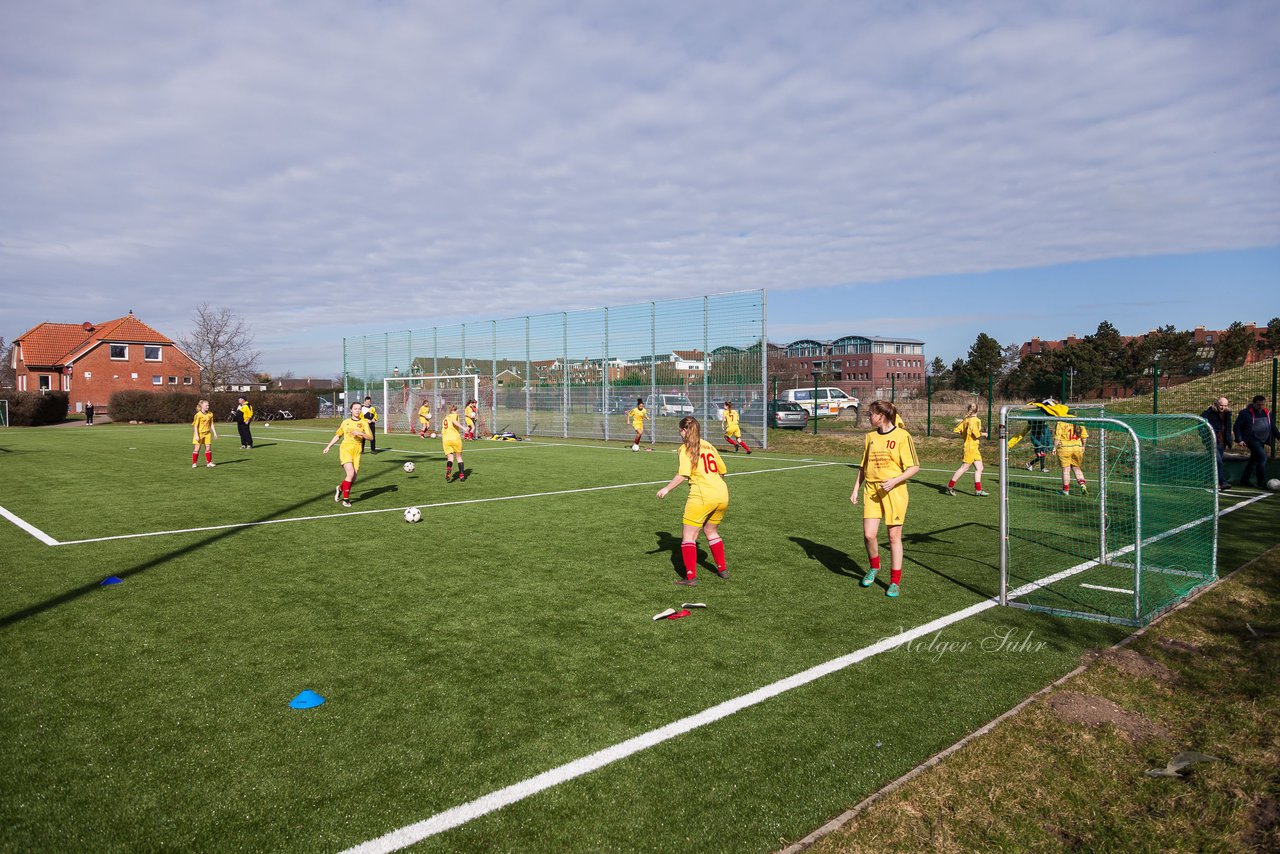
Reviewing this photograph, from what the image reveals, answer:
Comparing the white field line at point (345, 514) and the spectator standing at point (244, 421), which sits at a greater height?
the spectator standing at point (244, 421)

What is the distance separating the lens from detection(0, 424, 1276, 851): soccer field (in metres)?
3.59

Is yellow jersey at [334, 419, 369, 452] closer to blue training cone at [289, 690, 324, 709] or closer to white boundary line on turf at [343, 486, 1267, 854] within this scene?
blue training cone at [289, 690, 324, 709]

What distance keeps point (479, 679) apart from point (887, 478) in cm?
428

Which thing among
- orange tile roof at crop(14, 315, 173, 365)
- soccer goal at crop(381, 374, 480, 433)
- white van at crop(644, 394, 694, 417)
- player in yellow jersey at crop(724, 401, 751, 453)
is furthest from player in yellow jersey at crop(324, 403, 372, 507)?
orange tile roof at crop(14, 315, 173, 365)

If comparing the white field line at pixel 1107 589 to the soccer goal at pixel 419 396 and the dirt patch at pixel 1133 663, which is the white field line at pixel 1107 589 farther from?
the soccer goal at pixel 419 396

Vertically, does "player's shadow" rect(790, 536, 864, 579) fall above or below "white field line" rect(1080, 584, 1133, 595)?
above

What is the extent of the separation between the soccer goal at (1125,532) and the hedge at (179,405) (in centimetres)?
5129

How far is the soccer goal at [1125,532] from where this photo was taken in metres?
7.00

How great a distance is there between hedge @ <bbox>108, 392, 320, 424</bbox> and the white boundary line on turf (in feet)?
172

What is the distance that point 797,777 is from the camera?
3918mm

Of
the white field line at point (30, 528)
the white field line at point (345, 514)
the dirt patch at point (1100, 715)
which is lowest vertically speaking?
the dirt patch at point (1100, 715)

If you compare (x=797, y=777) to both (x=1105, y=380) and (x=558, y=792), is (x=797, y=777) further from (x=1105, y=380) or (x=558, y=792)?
(x=1105, y=380)

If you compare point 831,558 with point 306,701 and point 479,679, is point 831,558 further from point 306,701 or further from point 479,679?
point 306,701

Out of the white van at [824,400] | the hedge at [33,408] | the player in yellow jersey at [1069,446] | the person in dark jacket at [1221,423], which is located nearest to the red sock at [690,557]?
the player in yellow jersey at [1069,446]
